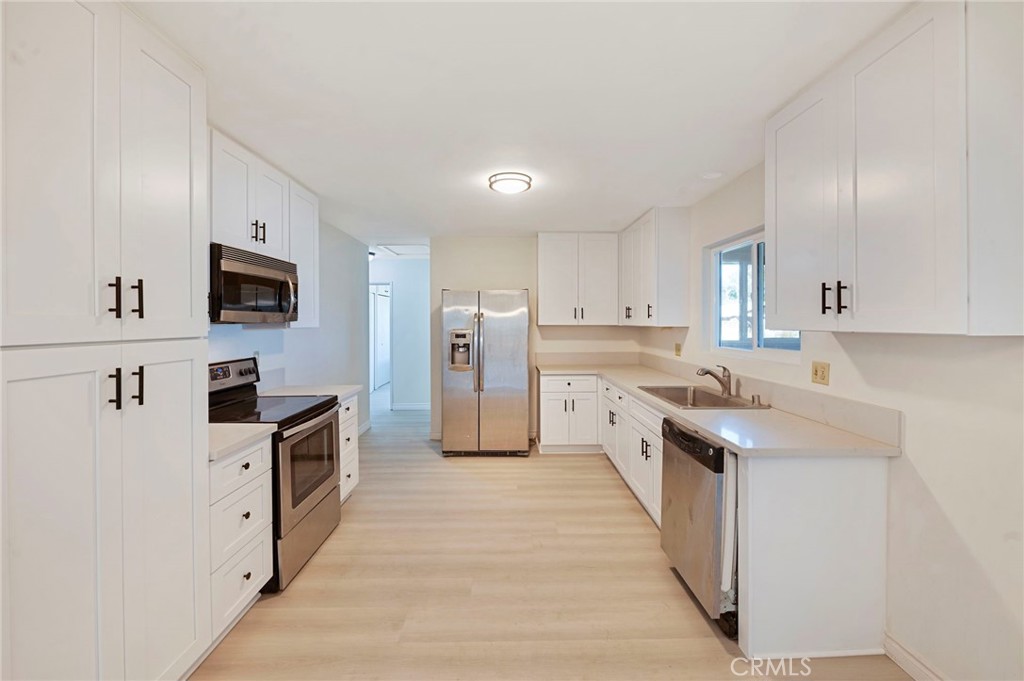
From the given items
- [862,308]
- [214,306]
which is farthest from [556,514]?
[214,306]

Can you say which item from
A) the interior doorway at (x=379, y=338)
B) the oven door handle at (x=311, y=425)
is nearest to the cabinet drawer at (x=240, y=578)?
the oven door handle at (x=311, y=425)

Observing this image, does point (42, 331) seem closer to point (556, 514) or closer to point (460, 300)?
point (556, 514)

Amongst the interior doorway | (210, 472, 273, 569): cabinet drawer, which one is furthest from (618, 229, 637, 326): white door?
the interior doorway

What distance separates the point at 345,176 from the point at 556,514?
2.80 metres

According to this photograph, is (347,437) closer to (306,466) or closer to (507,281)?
(306,466)

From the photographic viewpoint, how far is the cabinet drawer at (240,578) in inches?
70.1

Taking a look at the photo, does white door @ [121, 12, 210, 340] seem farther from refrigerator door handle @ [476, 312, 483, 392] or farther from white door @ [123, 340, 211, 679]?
refrigerator door handle @ [476, 312, 483, 392]

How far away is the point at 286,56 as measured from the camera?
162cm

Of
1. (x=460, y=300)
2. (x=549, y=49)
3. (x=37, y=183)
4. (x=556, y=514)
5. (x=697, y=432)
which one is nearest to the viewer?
(x=37, y=183)

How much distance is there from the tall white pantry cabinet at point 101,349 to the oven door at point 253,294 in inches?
23.8

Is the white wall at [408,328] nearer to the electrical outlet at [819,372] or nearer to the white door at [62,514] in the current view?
the electrical outlet at [819,372]

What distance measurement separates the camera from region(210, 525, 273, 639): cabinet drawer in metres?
1.78

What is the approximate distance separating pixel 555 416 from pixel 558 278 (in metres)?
1.51

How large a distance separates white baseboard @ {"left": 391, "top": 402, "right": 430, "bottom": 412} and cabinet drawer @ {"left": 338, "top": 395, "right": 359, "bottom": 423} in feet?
11.9
